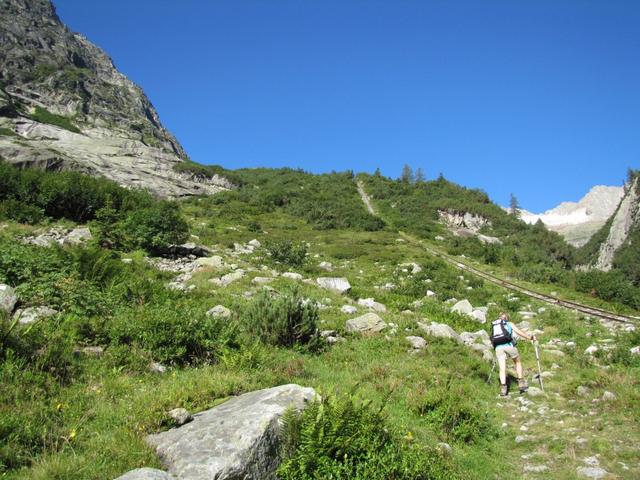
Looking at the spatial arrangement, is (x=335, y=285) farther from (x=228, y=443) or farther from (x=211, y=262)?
(x=228, y=443)

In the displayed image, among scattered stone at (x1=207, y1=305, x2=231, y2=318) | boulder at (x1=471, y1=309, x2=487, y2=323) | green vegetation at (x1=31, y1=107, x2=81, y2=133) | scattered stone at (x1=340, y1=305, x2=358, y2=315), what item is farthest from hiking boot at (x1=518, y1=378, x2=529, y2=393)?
green vegetation at (x1=31, y1=107, x2=81, y2=133)

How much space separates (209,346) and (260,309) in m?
2.01

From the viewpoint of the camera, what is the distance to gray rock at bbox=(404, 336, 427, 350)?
9430 mm

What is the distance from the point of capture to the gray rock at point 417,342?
9430 millimetres

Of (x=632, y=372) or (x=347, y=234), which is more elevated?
(x=347, y=234)

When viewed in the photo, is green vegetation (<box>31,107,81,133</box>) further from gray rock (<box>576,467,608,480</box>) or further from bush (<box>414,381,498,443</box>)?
gray rock (<box>576,467,608,480</box>)

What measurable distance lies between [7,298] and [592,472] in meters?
8.84

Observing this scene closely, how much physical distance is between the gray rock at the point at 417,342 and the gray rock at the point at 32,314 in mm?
7176

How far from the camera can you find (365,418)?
451 centimetres

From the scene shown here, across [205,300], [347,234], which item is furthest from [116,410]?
[347,234]

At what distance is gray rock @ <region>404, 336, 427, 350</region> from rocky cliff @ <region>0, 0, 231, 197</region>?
28221 mm

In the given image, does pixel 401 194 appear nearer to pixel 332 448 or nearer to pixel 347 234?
pixel 347 234

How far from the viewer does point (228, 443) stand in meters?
3.76

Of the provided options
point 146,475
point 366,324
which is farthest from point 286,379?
point 366,324
